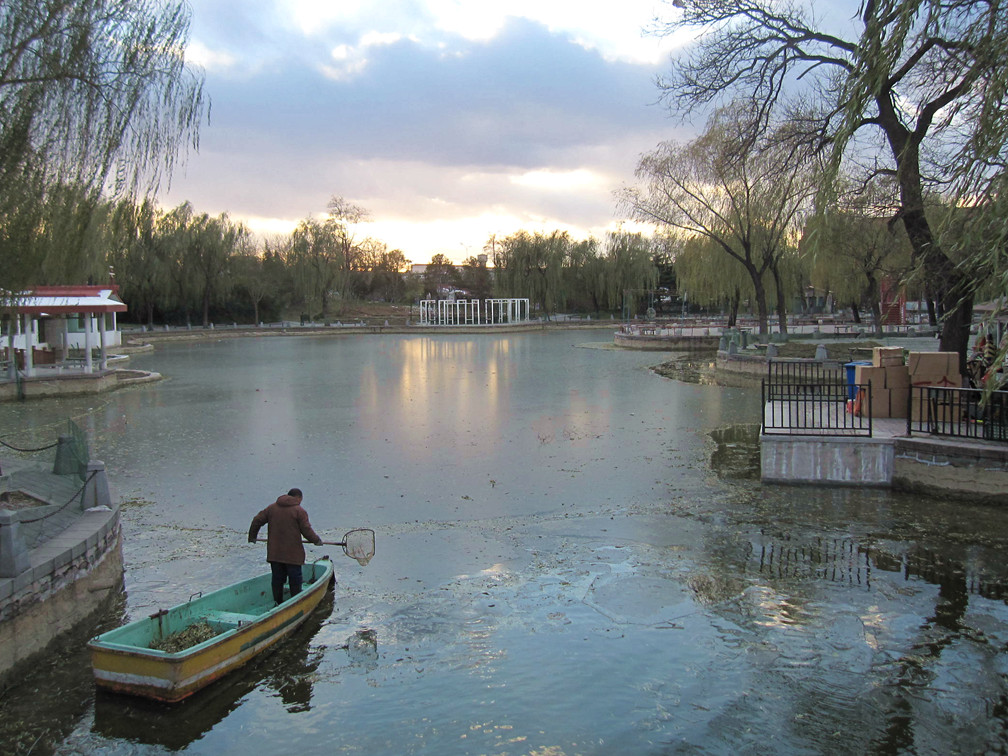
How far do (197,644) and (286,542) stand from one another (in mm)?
1253

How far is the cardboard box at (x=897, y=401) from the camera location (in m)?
13.4

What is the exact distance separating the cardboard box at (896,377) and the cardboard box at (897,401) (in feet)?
0.29

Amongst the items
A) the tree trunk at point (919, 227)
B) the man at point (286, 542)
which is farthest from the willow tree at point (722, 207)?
the man at point (286, 542)

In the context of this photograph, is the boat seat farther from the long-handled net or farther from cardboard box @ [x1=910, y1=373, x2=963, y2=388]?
cardboard box @ [x1=910, y1=373, x2=963, y2=388]

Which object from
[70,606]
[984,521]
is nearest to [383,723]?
[70,606]

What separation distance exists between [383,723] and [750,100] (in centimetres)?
1430

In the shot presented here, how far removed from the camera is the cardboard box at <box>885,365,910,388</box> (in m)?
13.4

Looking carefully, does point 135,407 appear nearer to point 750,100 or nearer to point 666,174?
point 750,100

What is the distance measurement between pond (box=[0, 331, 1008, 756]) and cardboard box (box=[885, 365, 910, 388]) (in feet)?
8.60

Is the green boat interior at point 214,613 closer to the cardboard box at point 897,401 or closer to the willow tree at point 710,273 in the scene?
the cardboard box at point 897,401

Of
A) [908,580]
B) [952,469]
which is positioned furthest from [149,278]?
[908,580]

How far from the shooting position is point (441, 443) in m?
15.6

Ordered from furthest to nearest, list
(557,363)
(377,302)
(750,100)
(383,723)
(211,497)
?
1. (377,302)
2. (557,363)
3. (750,100)
4. (211,497)
5. (383,723)

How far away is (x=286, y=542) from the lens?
7.16 meters
